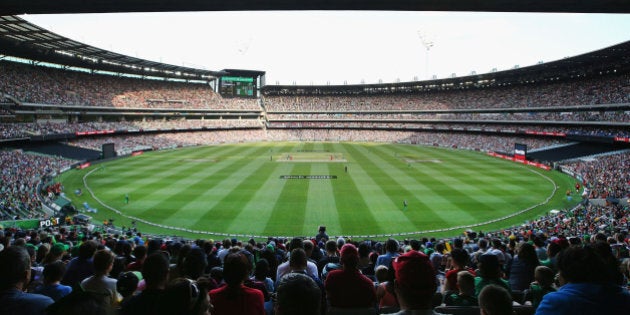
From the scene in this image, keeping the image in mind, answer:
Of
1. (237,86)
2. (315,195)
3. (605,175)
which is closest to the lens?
(315,195)

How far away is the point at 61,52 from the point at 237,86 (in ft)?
183

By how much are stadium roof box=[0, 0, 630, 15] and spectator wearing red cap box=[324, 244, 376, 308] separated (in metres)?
7.91

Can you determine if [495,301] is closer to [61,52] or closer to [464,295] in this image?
[464,295]

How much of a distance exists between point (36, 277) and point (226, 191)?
94.0ft

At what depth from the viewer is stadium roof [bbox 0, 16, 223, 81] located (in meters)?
46.0

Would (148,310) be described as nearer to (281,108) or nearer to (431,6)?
(431,6)

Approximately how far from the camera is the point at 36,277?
25.0 feet

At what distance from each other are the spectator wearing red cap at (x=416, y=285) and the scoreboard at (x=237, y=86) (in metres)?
115

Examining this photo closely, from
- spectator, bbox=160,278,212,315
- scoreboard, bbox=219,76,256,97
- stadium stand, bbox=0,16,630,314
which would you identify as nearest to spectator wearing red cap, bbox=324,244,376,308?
stadium stand, bbox=0,16,630,314

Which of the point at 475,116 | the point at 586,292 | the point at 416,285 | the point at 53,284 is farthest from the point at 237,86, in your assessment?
the point at 586,292

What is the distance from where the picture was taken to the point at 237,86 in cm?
11506

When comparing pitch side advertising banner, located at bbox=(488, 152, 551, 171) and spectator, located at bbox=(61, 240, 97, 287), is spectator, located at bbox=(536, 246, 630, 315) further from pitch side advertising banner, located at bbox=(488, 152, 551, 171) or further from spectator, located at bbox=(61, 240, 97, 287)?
pitch side advertising banner, located at bbox=(488, 152, 551, 171)

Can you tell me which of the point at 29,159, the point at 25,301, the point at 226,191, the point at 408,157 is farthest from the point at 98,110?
the point at 25,301

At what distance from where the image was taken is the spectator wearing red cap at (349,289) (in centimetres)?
460
